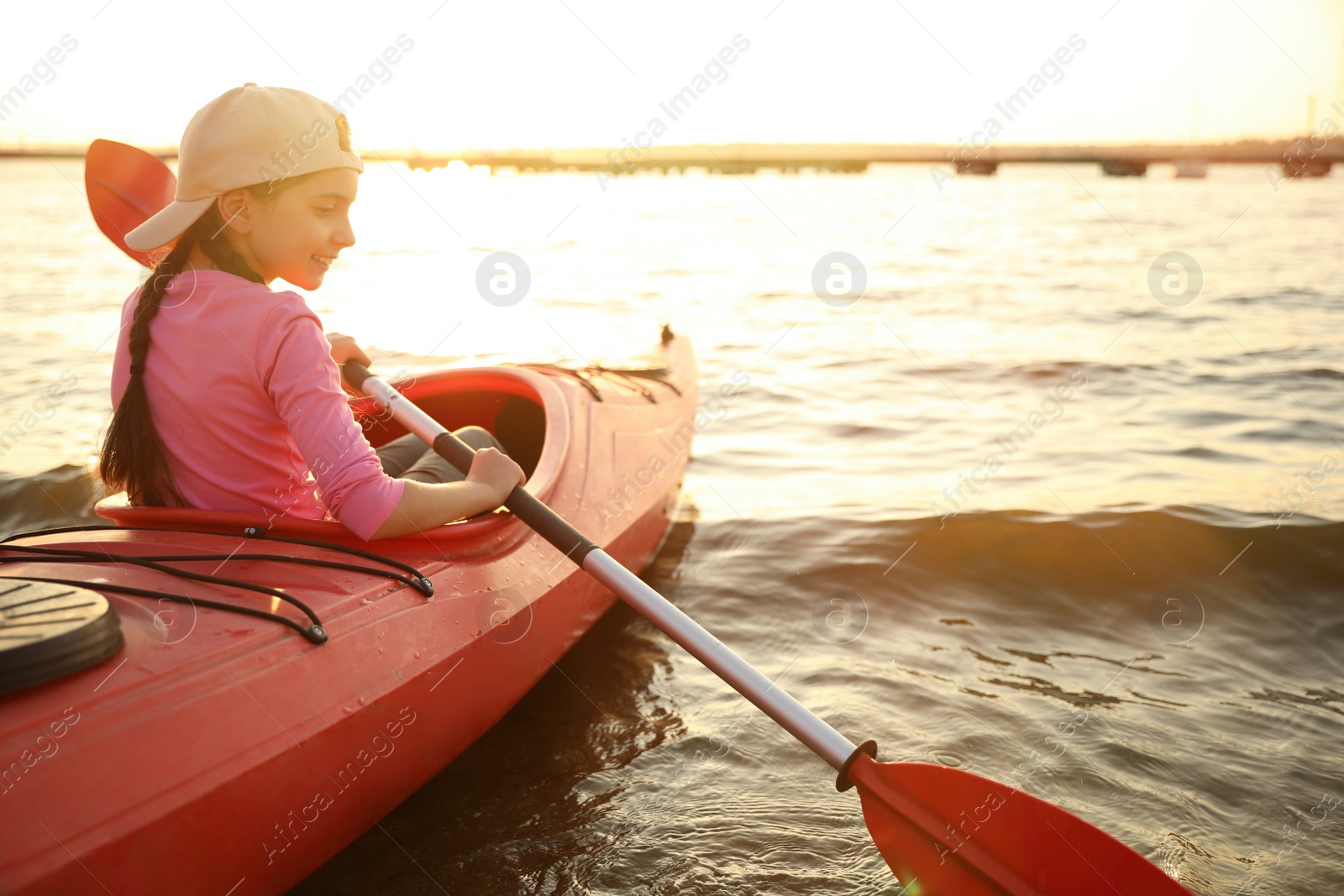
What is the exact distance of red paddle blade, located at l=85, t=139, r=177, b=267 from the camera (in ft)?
8.89

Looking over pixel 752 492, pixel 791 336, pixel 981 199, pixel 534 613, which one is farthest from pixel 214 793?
pixel 981 199

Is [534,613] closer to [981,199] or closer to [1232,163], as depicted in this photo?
[981,199]

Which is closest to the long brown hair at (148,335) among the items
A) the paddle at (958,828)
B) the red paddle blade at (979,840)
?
the paddle at (958,828)

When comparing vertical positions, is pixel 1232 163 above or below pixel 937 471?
above

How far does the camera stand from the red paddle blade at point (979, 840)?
1.75 meters

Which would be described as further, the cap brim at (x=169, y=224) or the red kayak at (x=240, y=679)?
the cap brim at (x=169, y=224)

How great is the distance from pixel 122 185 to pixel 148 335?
1.19 metres

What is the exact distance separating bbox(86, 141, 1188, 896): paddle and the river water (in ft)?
0.88

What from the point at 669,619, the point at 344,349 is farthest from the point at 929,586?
the point at 344,349

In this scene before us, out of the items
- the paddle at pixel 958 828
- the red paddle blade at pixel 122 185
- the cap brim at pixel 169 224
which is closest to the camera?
the paddle at pixel 958 828

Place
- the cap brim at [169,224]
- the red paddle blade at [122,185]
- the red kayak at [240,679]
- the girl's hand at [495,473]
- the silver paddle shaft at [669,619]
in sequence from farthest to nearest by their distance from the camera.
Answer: the red paddle blade at [122,185] → the girl's hand at [495,473] → the silver paddle shaft at [669,619] → the cap brim at [169,224] → the red kayak at [240,679]

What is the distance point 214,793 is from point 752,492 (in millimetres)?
3466

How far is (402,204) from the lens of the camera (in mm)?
36844

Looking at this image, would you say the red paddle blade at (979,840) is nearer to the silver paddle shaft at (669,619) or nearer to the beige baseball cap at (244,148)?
the silver paddle shaft at (669,619)
